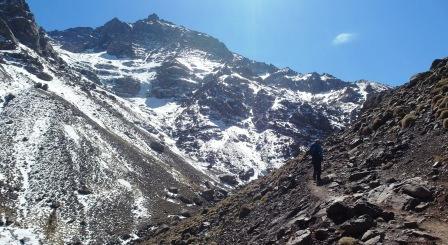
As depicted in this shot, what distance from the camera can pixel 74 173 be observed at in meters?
85.9

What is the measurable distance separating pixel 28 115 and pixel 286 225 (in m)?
94.5

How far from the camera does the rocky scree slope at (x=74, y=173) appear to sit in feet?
222

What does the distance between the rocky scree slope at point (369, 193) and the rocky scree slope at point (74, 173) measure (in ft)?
115

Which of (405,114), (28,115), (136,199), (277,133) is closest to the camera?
(405,114)

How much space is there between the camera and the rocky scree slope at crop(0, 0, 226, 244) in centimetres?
6753

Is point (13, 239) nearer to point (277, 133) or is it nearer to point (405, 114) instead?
point (405, 114)

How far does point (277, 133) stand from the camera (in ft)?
649

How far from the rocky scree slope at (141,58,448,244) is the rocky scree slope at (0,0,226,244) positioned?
115 ft

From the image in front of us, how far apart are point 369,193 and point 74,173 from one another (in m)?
74.0

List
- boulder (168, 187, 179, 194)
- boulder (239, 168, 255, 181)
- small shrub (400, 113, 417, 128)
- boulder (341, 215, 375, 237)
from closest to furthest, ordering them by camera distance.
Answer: boulder (341, 215, 375, 237), small shrub (400, 113, 417, 128), boulder (168, 187, 179, 194), boulder (239, 168, 255, 181)

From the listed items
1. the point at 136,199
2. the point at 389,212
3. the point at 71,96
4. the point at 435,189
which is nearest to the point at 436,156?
the point at 435,189

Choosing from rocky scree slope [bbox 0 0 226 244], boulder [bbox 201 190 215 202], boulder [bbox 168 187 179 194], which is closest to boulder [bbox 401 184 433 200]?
rocky scree slope [bbox 0 0 226 244]

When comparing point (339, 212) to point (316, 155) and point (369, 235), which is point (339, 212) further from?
point (316, 155)

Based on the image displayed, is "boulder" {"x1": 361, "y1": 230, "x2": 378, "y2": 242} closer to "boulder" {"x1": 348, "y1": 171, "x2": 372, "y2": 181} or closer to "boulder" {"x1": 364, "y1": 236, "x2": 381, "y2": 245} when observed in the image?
"boulder" {"x1": 364, "y1": 236, "x2": 381, "y2": 245}
